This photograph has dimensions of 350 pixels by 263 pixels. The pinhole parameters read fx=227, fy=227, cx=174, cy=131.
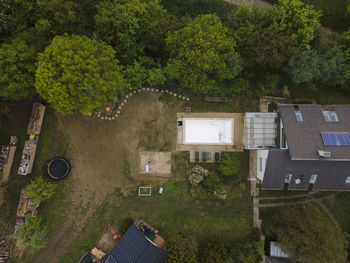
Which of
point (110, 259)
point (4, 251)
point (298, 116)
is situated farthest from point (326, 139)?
point (4, 251)

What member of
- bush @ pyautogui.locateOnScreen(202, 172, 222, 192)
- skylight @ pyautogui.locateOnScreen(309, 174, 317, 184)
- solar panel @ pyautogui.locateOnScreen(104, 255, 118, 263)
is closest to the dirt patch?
solar panel @ pyautogui.locateOnScreen(104, 255, 118, 263)

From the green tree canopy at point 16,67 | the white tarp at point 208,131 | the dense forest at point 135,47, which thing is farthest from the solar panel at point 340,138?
the green tree canopy at point 16,67

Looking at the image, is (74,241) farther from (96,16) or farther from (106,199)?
(96,16)

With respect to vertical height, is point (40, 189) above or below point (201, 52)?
below

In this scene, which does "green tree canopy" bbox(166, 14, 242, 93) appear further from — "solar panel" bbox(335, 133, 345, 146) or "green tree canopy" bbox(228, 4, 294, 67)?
"solar panel" bbox(335, 133, 345, 146)

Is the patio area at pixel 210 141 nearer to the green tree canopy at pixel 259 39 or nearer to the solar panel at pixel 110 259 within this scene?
the green tree canopy at pixel 259 39

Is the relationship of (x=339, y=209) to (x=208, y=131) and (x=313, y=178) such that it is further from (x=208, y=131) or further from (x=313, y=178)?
(x=208, y=131)
